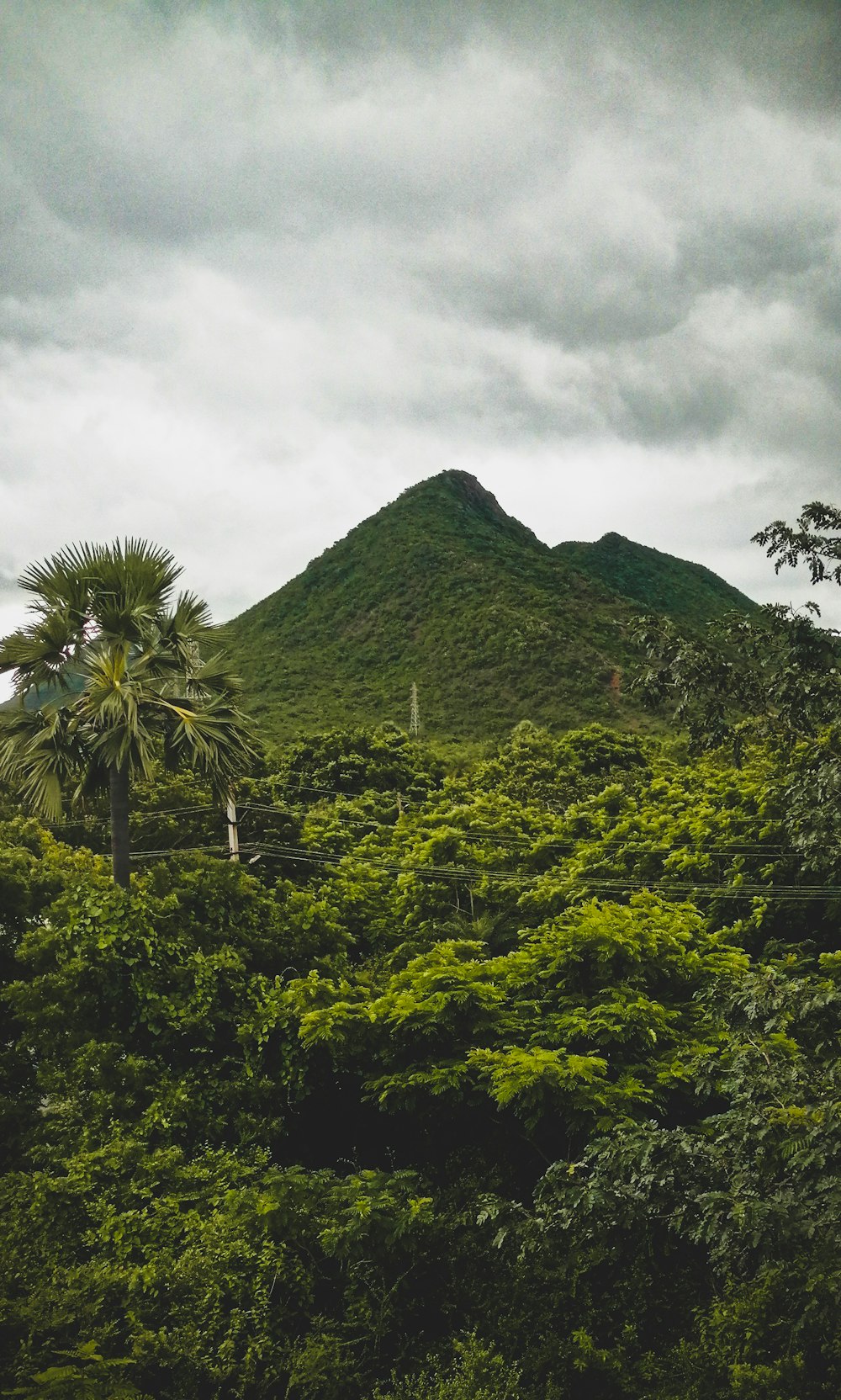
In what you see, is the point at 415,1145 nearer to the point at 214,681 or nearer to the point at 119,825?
the point at 119,825

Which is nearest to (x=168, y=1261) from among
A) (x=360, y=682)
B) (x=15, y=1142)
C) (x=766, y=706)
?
(x=15, y=1142)

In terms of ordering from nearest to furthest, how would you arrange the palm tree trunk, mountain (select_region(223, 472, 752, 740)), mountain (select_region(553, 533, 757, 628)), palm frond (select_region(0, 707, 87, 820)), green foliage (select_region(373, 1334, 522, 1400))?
green foliage (select_region(373, 1334, 522, 1400))
palm frond (select_region(0, 707, 87, 820))
the palm tree trunk
mountain (select_region(223, 472, 752, 740))
mountain (select_region(553, 533, 757, 628))

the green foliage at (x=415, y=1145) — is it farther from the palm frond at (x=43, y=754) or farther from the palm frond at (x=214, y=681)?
the palm frond at (x=214, y=681)

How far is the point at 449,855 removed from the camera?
16.2m

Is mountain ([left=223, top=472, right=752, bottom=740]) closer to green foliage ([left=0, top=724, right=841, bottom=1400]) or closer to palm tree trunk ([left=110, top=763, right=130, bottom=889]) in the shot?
green foliage ([left=0, top=724, right=841, bottom=1400])

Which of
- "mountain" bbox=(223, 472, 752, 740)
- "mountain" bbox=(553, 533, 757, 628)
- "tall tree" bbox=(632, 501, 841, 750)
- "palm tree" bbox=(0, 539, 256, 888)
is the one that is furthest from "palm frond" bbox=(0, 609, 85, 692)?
"mountain" bbox=(553, 533, 757, 628)

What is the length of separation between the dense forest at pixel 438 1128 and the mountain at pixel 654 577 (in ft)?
218

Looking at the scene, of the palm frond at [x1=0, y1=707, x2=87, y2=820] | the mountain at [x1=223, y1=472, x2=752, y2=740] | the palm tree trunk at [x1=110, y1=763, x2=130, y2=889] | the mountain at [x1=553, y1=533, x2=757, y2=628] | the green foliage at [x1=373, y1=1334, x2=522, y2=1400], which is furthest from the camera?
the mountain at [x1=553, y1=533, x2=757, y2=628]

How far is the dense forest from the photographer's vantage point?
18.4 feet

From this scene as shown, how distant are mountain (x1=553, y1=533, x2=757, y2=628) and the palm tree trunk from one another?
68289 mm

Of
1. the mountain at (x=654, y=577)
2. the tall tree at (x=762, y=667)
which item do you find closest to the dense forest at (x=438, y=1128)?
the tall tree at (x=762, y=667)

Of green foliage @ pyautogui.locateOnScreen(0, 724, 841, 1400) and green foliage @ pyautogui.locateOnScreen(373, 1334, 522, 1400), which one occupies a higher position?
green foliage @ pyautogui.locateOnScreen(0, 724, 841, 1400)

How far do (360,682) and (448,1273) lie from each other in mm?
47286

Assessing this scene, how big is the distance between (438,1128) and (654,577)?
81.8 meters
